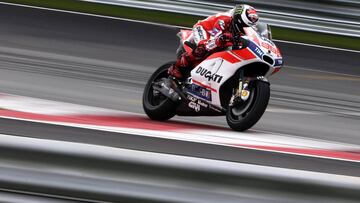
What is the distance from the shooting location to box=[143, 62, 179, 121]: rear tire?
833cm

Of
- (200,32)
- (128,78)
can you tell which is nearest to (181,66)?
(200,32)

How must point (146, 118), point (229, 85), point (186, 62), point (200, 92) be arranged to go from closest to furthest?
point (229, 85)
point (200, 92)
point (186, 62)
point (146, 118)

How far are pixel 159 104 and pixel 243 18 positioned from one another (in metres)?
1.25

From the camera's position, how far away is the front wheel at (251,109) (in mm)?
7432

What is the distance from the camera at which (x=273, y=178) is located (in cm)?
393

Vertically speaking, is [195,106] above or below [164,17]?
above

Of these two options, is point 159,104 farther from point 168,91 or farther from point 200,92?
point 200,92

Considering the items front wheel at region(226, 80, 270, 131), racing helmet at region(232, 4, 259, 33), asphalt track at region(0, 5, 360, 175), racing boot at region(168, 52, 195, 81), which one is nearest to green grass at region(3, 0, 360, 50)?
asphalt track at region(0, 5, 360, 175)

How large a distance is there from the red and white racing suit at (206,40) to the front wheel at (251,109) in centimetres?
58

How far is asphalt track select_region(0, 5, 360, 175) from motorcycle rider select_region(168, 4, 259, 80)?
951mm

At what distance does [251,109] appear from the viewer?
7.55 m

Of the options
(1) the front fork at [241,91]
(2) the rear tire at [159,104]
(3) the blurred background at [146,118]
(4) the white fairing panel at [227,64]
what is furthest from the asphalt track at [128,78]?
(1) the front fork at [241,91]

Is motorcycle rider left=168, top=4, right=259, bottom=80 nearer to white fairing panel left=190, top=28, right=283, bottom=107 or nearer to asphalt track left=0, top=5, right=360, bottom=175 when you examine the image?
white fairing panel left=190, top=28, right=283, bottom=107

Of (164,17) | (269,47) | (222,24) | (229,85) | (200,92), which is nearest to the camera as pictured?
(269,47)
